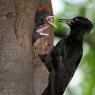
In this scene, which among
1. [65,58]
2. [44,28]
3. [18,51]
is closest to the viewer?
[18,51]

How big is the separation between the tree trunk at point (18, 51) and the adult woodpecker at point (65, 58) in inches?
6.4

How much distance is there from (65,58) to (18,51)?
2.37ft

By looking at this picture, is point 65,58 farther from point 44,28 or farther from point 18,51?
point 18,51

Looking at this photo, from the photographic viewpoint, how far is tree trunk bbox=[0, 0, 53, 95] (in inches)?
165

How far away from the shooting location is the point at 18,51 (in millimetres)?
4305

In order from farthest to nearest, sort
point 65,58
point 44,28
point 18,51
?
1. point 44,28
2. point 65,58
3. point 18,51

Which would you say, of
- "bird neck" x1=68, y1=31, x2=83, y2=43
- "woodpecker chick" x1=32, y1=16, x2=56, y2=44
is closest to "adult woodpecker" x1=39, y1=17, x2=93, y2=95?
"bird neck" x1=68, y1=31, x2=83, y2=43

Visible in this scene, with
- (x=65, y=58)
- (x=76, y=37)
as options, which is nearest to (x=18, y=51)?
(x=65, y=58)

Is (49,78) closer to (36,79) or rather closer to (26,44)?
(36,79)

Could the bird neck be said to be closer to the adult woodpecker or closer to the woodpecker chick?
the adult woodpecker

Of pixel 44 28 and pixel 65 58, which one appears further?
pixel 44 28

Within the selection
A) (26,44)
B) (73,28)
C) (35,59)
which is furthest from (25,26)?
(73,28)

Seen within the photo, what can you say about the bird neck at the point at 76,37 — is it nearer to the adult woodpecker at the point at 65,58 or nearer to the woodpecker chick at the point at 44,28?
the adult woodpecker at the point at 65,58

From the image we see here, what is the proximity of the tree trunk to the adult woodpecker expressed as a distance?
0.53 feet
